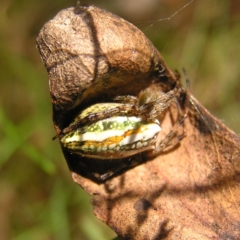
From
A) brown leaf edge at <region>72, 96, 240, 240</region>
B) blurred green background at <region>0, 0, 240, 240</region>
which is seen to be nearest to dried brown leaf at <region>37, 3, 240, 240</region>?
brown leaf edge at <region>72, 96, 240, 240</region>

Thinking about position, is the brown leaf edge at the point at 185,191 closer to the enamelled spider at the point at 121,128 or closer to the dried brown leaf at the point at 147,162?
the dried brown leaf at the point at 147,162

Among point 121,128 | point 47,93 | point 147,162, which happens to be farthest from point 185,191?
point 47,93

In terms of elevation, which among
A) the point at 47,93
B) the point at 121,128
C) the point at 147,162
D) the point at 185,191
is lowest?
the point at 185,191

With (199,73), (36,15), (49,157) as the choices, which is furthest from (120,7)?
(49,157)

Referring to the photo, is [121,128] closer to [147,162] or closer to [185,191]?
[147,162]

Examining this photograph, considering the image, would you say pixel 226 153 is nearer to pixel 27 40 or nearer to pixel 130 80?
pixel 130 80
